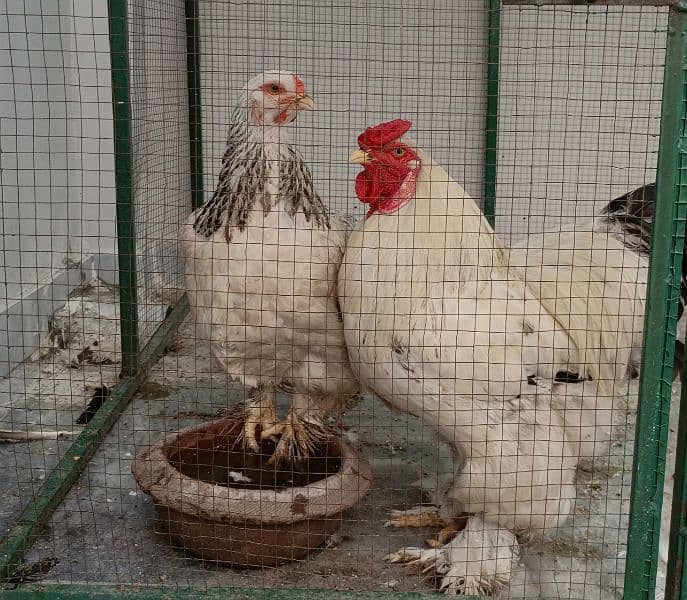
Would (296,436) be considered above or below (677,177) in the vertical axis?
below

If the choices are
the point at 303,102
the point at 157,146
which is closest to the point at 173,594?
the point at 303,102

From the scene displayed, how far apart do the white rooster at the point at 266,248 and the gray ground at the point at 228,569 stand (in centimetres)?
38

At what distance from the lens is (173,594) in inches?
95.9

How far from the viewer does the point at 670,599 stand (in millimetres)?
2320

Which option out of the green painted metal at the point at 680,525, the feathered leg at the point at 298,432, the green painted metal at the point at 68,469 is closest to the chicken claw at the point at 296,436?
the feathered leg at the point at 298,432

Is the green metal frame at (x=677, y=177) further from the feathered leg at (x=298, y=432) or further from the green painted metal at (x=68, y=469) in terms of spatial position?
the green painted metal at (x=68, y=469)

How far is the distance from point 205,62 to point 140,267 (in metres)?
1.49

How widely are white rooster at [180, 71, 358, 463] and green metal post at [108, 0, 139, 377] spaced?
0.53 m

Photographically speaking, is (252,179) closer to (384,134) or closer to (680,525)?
(384,134)

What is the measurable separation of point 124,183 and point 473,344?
2138 mm

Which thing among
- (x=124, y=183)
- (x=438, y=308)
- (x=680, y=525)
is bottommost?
(x=680, y=525)

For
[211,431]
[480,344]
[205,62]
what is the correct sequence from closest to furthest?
[480,344], [211,431], [205,62]

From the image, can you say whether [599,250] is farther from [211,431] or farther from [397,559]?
[211,431]

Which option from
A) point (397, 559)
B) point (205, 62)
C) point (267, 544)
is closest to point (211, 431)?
point (267, 544)
